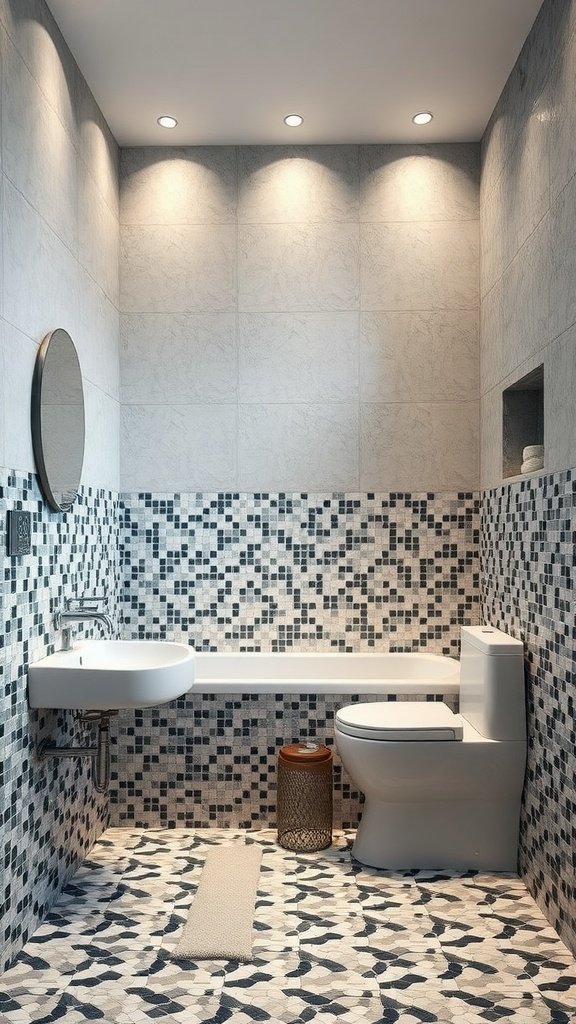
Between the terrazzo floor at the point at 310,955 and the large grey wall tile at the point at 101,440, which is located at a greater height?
the large grey wall tile at the point at 101,440

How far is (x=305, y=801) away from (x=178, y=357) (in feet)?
6.67

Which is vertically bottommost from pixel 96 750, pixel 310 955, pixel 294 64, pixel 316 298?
pixel 310 955

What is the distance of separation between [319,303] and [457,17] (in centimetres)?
129

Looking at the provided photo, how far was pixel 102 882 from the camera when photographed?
116 inches

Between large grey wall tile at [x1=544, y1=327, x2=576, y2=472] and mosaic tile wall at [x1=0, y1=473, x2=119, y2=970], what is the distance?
1649mm

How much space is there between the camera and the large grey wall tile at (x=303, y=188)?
12.7 ft

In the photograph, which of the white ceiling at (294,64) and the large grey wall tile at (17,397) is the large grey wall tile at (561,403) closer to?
the white ceiling at (294,64)

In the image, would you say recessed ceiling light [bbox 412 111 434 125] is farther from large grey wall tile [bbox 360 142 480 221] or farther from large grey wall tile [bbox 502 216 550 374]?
large grey wall tile [bbox 502 216 550 374]

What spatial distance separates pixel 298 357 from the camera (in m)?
3.86

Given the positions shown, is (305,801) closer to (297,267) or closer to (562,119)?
(297,267)

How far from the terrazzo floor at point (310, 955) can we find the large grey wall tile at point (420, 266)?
95.9 inches

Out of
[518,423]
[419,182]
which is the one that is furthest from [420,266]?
[518,423]

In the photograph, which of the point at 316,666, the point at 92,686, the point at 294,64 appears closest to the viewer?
the point at 92,686

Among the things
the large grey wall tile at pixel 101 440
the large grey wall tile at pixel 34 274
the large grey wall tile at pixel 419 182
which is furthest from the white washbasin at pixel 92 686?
the large grey wall tile at pixel 419 182
